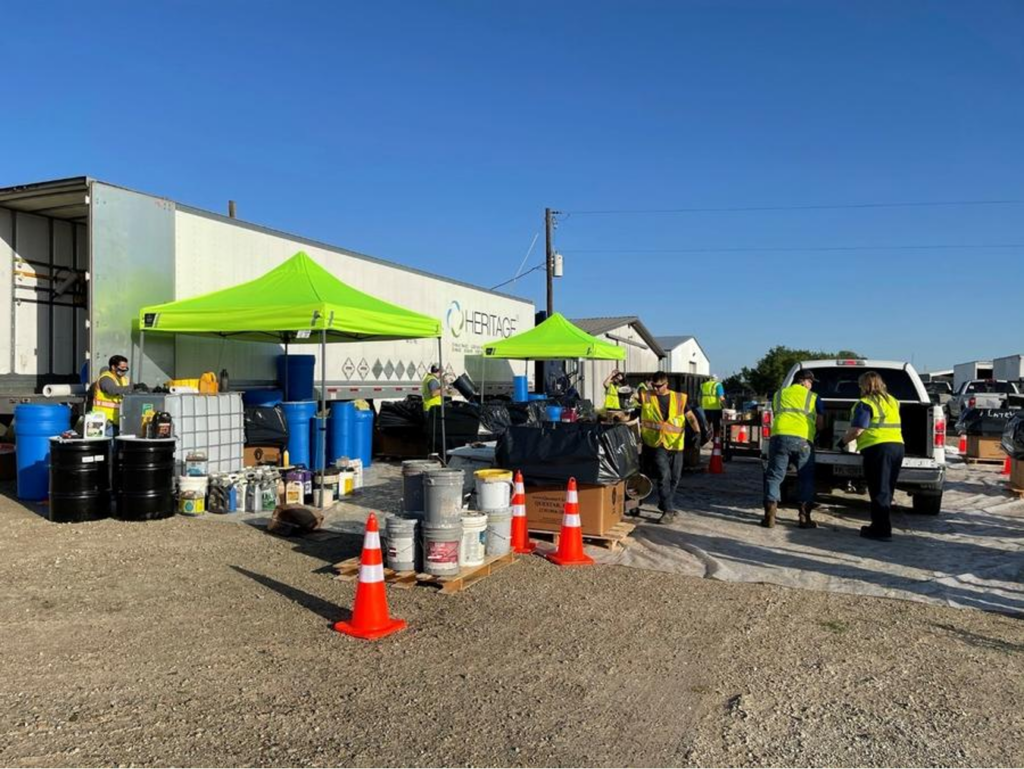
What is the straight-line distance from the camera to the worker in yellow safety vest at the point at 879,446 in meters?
7.63

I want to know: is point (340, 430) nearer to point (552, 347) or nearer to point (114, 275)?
point (114, 275)

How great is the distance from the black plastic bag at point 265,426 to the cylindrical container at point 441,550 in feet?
17.9

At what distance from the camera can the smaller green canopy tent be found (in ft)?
55.4

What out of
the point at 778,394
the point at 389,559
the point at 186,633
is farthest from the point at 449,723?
the point at 778,394

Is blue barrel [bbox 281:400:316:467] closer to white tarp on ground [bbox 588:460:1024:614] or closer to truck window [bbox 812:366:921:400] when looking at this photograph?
white tarp on ground [bbox 588:460:1024:614]

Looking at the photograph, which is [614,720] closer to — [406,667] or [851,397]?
[406,667]

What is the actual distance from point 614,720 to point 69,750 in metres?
2.41

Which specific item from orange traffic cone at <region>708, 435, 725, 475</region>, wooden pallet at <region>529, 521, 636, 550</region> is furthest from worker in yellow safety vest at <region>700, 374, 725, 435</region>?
wooden pallet at <region>529, 521, 636, 550</region>

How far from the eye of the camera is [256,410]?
10500mm

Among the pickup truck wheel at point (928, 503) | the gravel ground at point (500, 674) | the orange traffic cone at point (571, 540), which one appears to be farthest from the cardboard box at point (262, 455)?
the pickup truck wheel at point (928, 503)

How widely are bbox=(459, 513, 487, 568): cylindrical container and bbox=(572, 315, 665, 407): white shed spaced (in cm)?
2158

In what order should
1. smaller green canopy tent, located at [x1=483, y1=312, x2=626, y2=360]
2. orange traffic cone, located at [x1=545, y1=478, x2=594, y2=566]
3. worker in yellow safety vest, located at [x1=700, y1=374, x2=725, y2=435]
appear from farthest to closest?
1. smaller green canopy tent, located at [x1=483, y1=312, x2=626, y2=360]
2. worker in yellow safety vest, located at [x1=700, y1=374, x2=725, y2=435]
3. orange traffic cone, located at [x1=545, y1=478, x2=594, y2=566]

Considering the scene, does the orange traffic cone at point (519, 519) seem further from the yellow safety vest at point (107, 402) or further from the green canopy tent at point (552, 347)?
the green canopy tent at point (552, 347)

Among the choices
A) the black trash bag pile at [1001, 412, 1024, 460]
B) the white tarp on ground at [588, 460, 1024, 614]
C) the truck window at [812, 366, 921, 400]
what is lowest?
the white tarp on ground at [588, 460, 1024, 614]
